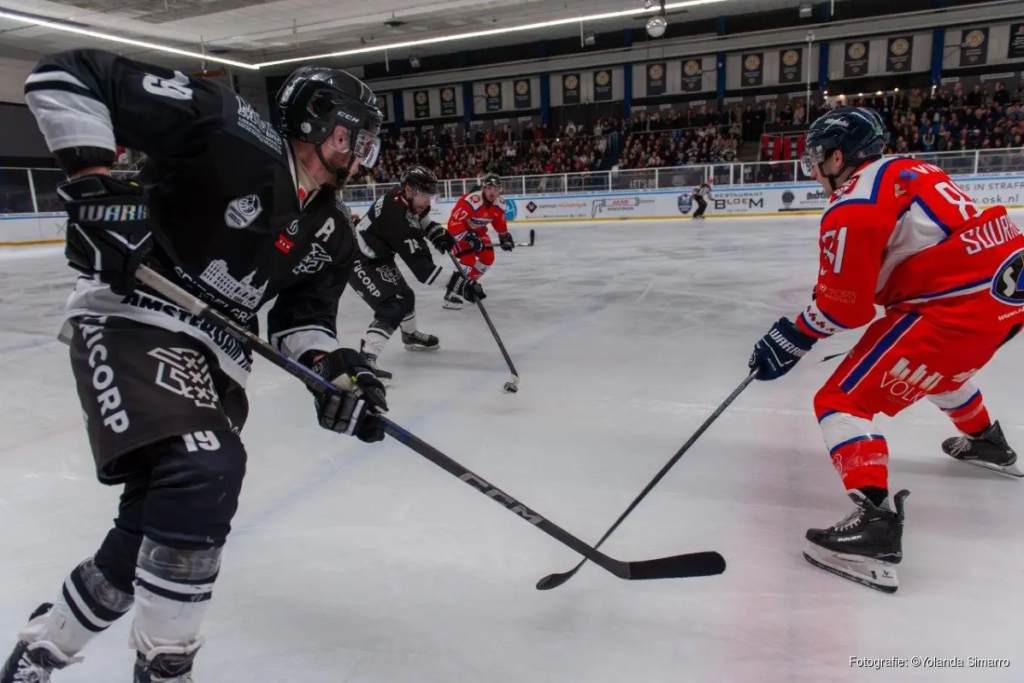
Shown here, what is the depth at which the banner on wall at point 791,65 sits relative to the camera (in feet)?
66.8

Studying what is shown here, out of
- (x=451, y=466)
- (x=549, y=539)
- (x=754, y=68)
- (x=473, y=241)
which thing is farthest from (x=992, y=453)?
(x=754, y=68)

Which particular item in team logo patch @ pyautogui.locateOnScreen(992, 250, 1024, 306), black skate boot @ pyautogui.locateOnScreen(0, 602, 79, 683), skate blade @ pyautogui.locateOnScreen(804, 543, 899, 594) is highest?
team logo patch @ pyautogui.locateOnScreen(992, 250, 1024, 306)

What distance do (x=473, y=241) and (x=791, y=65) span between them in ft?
58.6

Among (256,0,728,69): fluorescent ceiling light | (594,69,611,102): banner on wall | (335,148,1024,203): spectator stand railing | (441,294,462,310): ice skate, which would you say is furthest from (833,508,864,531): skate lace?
(594,69,611,102): banner on wall

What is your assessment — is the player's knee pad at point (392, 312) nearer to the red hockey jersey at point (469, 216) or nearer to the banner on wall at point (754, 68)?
the red hockey jersey at point (469, 216)

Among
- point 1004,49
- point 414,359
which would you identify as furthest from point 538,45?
point 414,359

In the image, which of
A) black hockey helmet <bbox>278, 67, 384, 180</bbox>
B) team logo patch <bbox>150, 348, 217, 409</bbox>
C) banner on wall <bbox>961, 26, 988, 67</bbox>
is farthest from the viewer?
banner on wall <bbox>961, 26, 988, 67</bbox>

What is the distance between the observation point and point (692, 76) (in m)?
21.8

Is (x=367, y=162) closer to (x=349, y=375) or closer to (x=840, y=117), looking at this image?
(x=349, y=375)

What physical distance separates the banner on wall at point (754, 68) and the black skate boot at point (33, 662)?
75.3ft

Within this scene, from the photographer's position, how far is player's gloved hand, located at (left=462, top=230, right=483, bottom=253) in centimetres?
655

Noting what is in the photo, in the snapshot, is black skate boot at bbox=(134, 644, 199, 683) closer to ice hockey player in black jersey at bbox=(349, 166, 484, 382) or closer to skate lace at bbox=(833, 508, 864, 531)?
skate lace at bbox=(833, 508, 864, 531)

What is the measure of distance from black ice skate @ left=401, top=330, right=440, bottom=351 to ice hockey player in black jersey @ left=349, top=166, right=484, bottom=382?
270mm

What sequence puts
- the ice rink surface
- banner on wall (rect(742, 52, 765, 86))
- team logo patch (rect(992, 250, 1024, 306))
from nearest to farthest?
the ice rink surface → team logo patch (rect(992, 250, 1024, 306)) → banner on wall (rect(742, 52, 765, 86))
